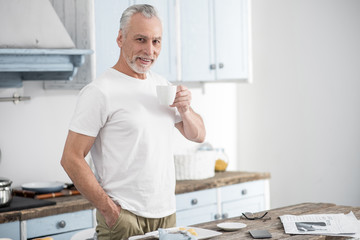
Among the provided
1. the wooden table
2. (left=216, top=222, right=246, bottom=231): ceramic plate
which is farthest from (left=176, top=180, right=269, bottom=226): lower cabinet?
(left=216, top=222, right=246, bottom=231): ceramic plate

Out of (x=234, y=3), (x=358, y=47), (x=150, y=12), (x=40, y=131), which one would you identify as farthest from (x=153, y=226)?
(x=358, y=47)

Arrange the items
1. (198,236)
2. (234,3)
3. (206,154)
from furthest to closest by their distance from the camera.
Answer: (234,3)
(206,154)
(198,236)

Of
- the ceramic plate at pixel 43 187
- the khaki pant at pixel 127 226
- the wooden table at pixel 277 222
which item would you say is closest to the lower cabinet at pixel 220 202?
the ceramic plate at pixel 43 187

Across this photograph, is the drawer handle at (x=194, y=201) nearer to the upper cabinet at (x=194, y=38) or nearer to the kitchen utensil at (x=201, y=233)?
the upper cabinet at (x=194, y=38)

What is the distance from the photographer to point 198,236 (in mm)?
2082

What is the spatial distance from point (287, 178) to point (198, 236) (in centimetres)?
306

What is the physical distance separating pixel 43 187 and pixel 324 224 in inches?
68.5

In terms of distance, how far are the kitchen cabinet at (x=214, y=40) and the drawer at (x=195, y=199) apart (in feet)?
2.65

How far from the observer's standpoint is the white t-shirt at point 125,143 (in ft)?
7.49

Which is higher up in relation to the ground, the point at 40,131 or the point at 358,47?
the point at 358,47

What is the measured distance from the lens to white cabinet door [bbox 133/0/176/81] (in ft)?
13.1

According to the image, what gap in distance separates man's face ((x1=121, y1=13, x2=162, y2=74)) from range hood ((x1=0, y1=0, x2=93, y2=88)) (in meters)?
1.00

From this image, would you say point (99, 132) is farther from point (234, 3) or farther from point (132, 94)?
point (234, 3)

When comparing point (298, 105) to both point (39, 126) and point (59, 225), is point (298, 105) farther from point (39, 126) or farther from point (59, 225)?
point (59, 225)
